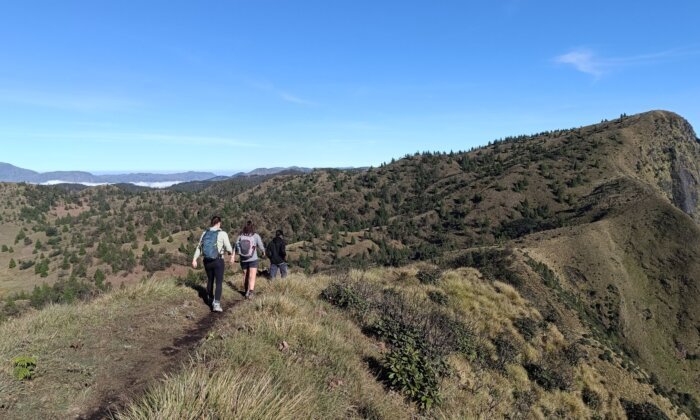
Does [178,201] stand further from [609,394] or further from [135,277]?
[609,394]

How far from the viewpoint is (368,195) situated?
476 feet

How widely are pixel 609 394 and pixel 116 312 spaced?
79.9 ft

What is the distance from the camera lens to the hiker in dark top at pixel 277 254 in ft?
44.6

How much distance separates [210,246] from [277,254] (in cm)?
360

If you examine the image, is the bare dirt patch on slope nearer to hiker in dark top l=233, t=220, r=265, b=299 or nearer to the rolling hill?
the rolling hill

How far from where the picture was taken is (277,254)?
45.1ft

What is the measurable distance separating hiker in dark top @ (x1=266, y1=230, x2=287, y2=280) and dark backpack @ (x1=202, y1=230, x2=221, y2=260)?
3.19 metres

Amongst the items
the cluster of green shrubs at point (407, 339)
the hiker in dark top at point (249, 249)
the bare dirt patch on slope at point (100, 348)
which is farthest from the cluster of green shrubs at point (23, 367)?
the hiker in dark top at point (249, 249)

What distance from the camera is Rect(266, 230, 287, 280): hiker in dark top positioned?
44.6ft

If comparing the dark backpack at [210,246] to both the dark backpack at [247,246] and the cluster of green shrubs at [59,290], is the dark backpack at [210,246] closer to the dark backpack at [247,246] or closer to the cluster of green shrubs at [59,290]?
the dark backpack at [247,246]

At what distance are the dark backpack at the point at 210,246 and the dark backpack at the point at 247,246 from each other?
1.14 m

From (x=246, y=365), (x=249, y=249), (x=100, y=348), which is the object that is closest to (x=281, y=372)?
(x=246, y=365)

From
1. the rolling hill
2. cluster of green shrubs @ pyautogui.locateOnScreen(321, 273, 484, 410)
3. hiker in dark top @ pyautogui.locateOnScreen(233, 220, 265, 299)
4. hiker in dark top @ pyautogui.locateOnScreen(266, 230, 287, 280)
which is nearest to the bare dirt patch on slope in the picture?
the rolling hill

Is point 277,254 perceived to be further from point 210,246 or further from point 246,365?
point 246,365
